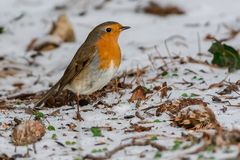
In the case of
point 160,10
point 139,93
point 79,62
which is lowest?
A: point 139,93

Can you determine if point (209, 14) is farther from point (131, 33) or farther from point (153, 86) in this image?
point (153, 86)

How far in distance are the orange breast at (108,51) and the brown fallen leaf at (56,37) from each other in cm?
276

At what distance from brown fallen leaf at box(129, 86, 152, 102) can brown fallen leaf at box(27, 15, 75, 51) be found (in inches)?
115

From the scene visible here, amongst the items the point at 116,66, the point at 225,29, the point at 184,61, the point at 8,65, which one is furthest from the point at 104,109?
the point at 225,29

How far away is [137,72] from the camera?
6.31m

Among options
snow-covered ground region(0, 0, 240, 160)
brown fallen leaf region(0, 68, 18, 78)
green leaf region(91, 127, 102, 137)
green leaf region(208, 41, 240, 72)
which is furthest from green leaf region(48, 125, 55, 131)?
brown fallen leaf region(0, 68, 18, 78)

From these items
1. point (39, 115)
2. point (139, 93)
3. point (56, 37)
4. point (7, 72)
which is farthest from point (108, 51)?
point (56, 37)

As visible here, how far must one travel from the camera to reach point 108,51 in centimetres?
549

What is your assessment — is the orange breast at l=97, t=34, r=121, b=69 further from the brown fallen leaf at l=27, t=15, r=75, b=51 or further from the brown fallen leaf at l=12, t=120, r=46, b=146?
the brown fallen leaf at l=27, t=15, r=75, b=51

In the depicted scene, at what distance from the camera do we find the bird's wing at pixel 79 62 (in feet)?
18.0

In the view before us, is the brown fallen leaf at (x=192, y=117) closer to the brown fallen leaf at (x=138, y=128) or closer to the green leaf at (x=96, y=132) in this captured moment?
the brown fallen leaf at (x=138, y=128)

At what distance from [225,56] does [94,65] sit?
1436 mm

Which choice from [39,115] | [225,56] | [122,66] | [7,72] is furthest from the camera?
[7,72]

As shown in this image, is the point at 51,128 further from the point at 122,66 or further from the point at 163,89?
the point at 122,66
